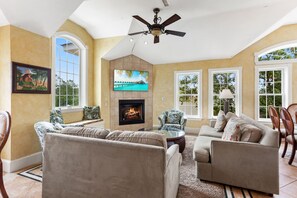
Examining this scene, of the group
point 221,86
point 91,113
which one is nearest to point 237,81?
point 221,86

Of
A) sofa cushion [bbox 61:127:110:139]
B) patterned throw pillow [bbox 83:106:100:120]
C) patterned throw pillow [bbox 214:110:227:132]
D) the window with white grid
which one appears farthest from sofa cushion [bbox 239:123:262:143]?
the window with white grid

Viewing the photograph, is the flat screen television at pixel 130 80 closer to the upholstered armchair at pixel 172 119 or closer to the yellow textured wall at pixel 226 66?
the yellow textured wall at pixel 226 66

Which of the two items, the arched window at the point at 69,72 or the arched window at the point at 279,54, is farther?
the arched window at the point at 279,54

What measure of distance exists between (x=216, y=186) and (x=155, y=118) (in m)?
4.34

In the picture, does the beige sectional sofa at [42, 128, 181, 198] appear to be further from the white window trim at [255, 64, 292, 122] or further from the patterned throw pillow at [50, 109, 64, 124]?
the white window trim at [255, 64, 292, 122]

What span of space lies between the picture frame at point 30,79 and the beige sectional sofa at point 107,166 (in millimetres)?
1612

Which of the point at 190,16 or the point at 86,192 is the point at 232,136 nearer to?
the point at 86,192

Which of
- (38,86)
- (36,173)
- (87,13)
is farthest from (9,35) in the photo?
(36,173)

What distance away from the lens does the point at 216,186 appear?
7.86 feet

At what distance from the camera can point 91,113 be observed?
506cm

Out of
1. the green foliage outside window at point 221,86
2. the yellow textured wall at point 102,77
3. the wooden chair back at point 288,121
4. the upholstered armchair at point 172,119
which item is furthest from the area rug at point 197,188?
the green foliage outside window at point 221,86

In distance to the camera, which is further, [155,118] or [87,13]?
[155,118]

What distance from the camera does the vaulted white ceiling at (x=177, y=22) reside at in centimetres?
291

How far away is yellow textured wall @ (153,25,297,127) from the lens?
497 centimetres
